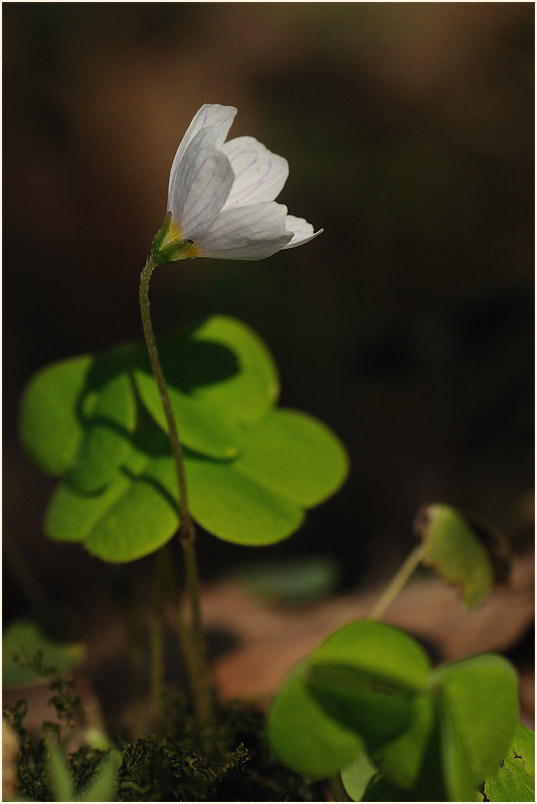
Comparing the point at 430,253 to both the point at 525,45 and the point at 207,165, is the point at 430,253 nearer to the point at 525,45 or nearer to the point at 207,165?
the point at 525,45

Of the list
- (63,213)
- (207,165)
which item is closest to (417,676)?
(207,165)

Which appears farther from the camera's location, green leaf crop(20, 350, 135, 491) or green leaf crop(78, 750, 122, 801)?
green leaf crop(20, 350, 135, 491)

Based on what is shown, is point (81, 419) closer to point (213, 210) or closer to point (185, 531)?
point (185, 531)

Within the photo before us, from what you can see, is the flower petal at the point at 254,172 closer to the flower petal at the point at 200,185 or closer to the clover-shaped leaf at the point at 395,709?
the flower petal at the point at 200,185

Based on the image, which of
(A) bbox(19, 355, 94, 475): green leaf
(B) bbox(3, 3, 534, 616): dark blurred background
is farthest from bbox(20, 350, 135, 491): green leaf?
(B) bbox(3, 3, 534, 616): dark blurred background

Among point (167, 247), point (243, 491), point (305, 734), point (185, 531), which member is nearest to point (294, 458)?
point (243, 491)

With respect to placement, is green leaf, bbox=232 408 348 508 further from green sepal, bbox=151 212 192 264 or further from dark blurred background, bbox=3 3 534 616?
dark blurred background, bbox=3 3 534 616

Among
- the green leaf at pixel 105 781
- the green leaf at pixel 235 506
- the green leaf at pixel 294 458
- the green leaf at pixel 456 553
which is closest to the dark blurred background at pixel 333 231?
the green leaf at pixel 456 553
